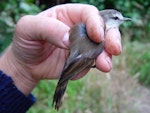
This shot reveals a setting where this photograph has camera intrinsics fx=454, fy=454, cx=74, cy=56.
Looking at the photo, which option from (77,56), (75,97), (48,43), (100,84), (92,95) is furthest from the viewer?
(100,84)

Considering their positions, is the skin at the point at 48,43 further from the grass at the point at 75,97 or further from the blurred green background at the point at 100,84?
the grass at the point at 75,97

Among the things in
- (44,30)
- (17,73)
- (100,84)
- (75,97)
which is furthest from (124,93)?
(44,30)

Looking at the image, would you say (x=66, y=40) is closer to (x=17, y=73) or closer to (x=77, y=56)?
(x=77, y=56)

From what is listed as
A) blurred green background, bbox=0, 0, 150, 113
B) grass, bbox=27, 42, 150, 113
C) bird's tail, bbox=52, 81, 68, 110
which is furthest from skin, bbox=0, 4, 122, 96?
grass, bbox=27, 42, 150, 113

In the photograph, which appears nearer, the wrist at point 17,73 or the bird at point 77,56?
the bird at point 77,56

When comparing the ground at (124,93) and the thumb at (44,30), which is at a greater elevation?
the thumb at (44,30)

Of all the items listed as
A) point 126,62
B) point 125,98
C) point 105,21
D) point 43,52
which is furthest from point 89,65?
point 126,62

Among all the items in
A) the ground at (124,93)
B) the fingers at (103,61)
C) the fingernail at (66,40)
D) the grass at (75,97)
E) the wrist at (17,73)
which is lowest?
the ground at (124,93)

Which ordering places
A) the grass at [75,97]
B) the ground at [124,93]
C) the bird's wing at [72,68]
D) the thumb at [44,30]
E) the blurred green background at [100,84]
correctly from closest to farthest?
the bird's wing at [72,68], the thumb at [44,30], the blurred green background at [100,84], the grass at [75,97], the ground at [124,93]

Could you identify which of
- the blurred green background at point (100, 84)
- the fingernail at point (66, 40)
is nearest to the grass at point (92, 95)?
the blurred green background at point (100, 84)
